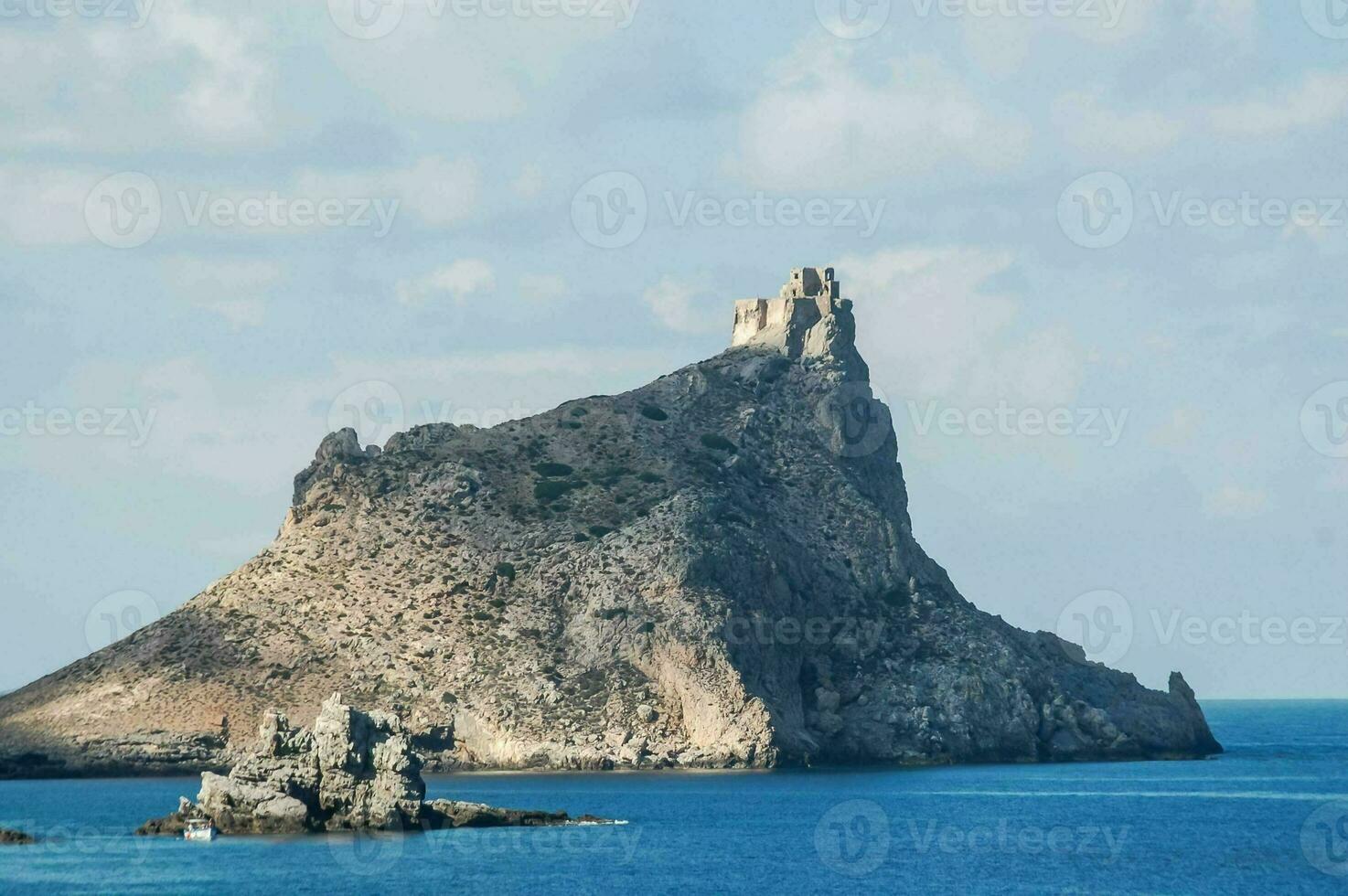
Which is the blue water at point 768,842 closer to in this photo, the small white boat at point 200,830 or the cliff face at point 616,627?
the small white boat at point 200,830

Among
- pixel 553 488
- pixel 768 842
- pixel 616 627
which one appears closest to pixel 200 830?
pixel 768 842

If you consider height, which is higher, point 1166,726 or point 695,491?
point 695,491

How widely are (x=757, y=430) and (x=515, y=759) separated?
45381 millimetres

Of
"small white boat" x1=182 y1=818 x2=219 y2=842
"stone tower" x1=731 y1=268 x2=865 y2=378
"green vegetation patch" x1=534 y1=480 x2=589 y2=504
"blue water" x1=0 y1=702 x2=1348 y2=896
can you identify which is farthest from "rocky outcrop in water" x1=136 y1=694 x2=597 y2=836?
"stone tower" x1=731 y1=268 x2=865 y2=378

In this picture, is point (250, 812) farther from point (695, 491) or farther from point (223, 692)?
point (695, 491)

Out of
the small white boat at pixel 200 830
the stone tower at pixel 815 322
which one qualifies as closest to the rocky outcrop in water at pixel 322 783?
the small white boat at pixel 200 830

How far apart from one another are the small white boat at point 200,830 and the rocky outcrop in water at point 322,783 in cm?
32

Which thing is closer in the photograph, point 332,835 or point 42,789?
point 332,835

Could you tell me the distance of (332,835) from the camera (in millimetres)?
107562

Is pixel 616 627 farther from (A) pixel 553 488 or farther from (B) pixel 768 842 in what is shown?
(B) pixel 768 842

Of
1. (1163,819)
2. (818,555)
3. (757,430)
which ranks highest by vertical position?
(757,430)

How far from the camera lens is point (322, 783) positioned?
10625 centimetres

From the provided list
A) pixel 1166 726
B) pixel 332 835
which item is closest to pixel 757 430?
pixel 1166 726

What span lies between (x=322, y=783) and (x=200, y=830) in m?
6.40
